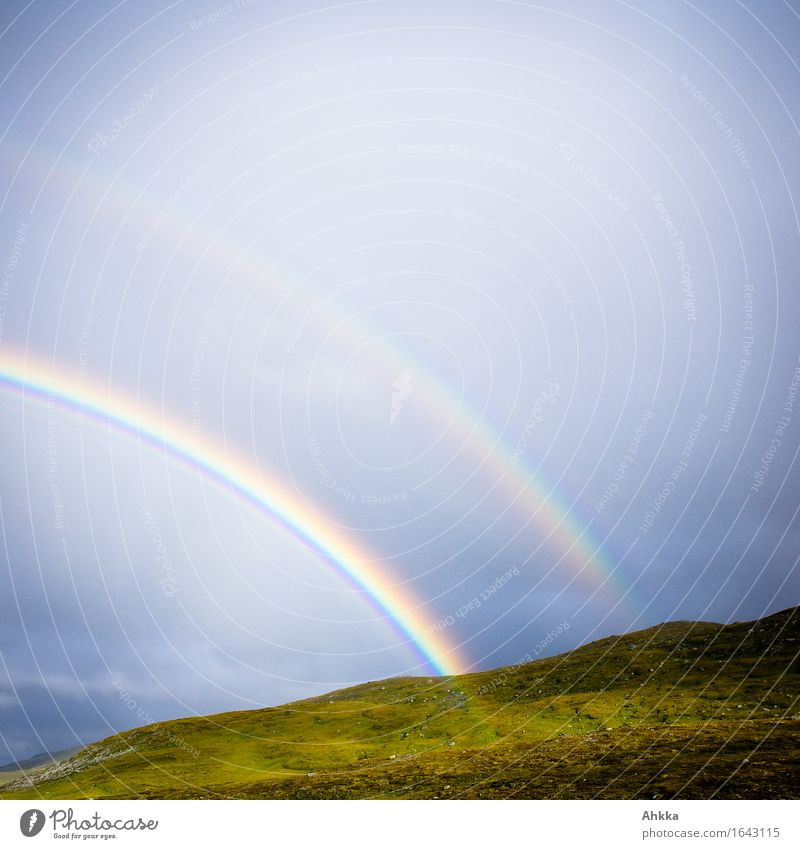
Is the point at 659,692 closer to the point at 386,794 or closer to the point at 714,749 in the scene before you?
the point at 714,749

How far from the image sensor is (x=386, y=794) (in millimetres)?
34438

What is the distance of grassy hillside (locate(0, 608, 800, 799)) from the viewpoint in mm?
31438

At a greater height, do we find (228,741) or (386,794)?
(228,741)

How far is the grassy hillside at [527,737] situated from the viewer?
103 ft

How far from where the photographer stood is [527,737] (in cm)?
6462

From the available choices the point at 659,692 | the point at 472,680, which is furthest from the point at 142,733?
the point at 659,692

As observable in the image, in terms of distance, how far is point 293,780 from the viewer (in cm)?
4347
